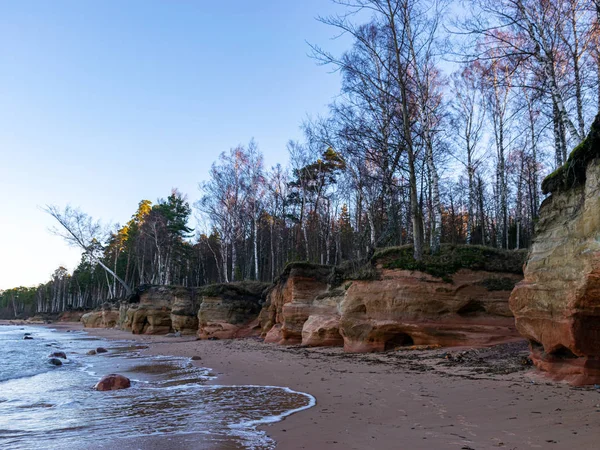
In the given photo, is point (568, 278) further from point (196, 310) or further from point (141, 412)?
point (196, 310)

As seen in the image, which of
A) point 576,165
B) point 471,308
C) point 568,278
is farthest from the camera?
point 471,308

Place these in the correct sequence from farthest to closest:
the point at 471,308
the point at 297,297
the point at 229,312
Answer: the point at 229,312 < the point at 297,297 < the point at 471,308

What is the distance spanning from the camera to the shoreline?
4223 millimetres

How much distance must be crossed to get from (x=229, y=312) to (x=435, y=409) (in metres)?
23.6

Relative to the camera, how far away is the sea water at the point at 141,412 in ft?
16.0

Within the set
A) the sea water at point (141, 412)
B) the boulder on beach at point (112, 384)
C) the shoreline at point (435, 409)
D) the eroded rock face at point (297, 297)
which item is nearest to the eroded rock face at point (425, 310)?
the shoreline at point (435, 409)

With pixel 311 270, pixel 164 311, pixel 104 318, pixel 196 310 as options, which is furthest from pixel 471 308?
pixel 104 318

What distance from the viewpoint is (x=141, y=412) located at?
252 inches

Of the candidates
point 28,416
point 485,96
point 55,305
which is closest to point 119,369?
point 28,416

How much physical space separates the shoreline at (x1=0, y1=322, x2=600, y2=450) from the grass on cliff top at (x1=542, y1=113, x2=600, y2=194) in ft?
11.8

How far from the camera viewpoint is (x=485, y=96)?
924 inches

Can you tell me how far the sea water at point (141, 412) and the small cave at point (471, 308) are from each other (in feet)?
23.2

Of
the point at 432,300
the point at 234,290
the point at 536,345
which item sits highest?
the point at 432,300

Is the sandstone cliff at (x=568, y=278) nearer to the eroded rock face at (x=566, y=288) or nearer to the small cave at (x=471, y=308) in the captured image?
the eroded rock face at (x=566, y=288)
